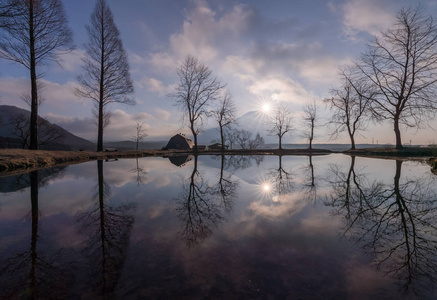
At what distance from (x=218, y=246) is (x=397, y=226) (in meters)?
2.54

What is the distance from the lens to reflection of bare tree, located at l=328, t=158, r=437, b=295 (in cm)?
180

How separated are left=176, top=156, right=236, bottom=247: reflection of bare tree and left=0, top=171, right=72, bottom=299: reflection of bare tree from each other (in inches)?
45.9

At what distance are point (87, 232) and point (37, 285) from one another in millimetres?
1088

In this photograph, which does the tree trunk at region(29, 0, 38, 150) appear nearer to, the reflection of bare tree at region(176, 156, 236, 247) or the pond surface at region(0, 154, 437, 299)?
the pond surface at region(0, 154, 437, 299)

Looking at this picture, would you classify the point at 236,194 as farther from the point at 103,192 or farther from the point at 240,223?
the point at 103,192

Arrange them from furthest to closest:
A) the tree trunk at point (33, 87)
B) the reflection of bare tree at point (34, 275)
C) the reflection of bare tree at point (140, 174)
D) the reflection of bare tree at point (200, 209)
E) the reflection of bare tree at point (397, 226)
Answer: the tree trunk at point (33, 87)
the reflection of bare tree at point (140, 174)
the reflection of bare tree at point (200, 209)
the reflection of bare tree at point (397, 226)
the reflection of bare tree at point (34, 275)

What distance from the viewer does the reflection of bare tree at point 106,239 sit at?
5.28 ft

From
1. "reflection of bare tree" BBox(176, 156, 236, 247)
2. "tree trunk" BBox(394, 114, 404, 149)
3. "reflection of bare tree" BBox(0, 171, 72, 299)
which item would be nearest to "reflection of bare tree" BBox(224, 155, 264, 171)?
"reflection of bare tree" BBox(176, 156, 236, 247)

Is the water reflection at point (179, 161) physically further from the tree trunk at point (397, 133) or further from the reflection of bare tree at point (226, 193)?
the tree trunk at point (397, 133)

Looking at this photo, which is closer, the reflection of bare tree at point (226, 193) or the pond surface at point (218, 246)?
the pond surface at point (218, 246)

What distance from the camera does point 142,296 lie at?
143cm

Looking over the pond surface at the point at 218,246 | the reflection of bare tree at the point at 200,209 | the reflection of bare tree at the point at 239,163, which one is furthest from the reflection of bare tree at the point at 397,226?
the reflection of bare tree at the point at 239,163

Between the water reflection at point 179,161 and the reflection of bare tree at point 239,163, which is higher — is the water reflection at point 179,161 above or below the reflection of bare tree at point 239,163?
above

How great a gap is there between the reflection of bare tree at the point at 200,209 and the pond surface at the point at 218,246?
26 millimetres
